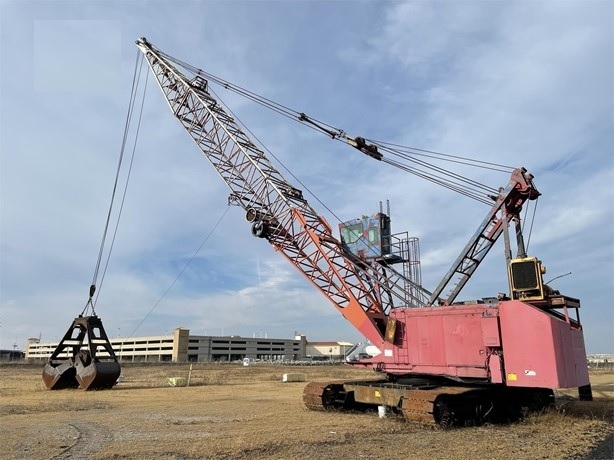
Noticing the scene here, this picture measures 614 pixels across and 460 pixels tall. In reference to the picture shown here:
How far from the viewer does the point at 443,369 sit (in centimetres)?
1416

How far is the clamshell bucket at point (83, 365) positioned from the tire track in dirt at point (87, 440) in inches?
418

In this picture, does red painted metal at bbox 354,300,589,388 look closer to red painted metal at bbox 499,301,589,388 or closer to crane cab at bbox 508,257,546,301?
red painted metal at bbox 499,301,589,388

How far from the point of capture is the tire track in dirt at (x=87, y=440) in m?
8.96

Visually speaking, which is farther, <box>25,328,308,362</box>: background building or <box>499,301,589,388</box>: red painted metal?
<box>25,328,308,362</box>: background building

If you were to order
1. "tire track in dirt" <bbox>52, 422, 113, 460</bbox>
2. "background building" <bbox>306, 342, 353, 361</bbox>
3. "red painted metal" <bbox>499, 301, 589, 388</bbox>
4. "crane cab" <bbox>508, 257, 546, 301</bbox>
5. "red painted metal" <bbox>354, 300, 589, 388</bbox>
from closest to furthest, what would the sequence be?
"tire track in dirt" <bbox>52, 422, 113, 460</bbox>
"red painted metal" <bbox>499, 301, 589, 388</bbox>
"red painted metal" <bbox>354, 300, 589, 388</bbox>
"crane cab" <bbox>508, 257, 546, 301</bbox>
"background building" <bbox>306, 342, 353, 361</bbox>

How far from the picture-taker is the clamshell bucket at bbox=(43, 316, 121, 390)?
2267 centimetres

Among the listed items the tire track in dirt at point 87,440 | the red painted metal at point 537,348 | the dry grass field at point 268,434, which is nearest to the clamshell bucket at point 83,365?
the dry grass field at point 268,434

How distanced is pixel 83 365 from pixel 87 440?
14100mm

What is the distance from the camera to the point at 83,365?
2303 cm

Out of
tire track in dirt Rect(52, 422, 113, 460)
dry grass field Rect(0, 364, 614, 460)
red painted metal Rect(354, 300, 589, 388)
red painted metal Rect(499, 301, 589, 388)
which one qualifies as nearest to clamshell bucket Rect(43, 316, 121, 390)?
dry grass field Rect(0, 364, 614, 460)

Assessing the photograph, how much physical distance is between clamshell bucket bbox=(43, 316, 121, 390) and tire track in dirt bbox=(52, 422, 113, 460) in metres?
10.6

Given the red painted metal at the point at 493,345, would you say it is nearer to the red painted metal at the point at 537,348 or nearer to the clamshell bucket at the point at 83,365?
the red painted metal at the point at 537,348

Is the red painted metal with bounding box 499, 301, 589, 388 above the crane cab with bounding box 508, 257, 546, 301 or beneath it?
beneath

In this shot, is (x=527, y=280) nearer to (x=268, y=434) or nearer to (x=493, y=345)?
(x=493, y=345)
